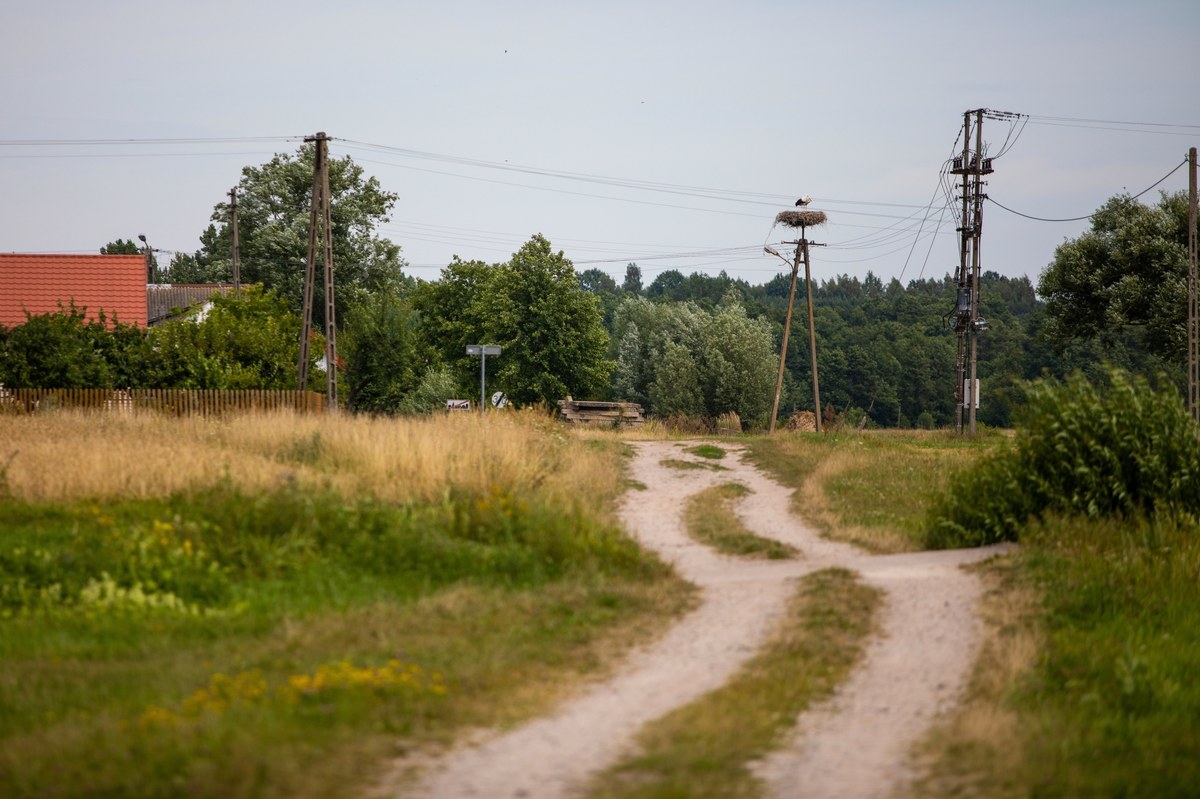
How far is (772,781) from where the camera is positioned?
6.48m

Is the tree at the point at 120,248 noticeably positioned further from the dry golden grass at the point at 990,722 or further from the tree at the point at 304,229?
the dry golden grass at the point at 990,722

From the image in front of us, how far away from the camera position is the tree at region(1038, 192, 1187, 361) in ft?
144

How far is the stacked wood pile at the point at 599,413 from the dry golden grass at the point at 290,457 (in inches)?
599

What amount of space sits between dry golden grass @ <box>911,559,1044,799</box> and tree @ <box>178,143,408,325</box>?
52.7m

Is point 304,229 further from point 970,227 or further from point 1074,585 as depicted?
point 1074,585

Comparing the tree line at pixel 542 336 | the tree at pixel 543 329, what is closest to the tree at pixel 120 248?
the tree line at pixel 542 336

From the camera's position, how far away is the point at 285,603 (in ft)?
34.5

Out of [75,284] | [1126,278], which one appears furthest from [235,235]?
[1126,278]

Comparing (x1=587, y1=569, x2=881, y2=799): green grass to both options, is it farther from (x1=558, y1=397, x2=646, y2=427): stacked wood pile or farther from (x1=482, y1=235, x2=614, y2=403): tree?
(x1=482, y1=235, x2=614, y2=403): tree

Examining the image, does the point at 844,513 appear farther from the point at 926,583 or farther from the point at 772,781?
the point at 772,781

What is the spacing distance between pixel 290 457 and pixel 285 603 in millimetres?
7468

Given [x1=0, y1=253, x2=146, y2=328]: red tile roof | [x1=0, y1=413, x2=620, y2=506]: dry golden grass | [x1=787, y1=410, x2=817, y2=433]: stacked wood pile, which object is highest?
[x1=0, y1=253, x2=146, y2=328]: red tile roof

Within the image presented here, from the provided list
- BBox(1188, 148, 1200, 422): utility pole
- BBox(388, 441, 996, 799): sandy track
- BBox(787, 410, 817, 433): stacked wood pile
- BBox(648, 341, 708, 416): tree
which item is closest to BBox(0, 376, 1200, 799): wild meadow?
BBox(388, 441, 996, 799): sandy track

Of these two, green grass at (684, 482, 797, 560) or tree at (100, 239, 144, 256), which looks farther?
tree at (100, 239, 144, 256)
